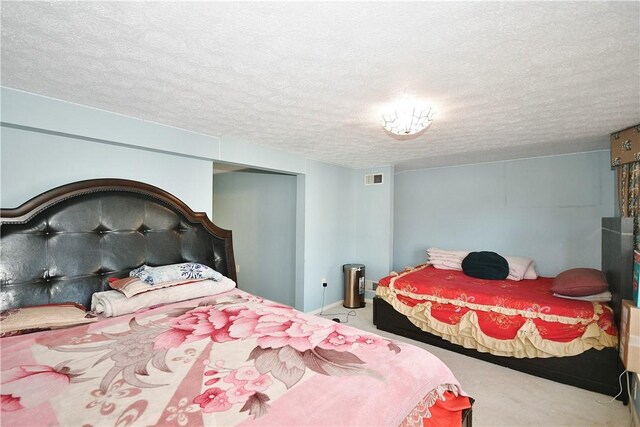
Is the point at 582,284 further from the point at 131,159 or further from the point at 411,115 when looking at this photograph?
the point at 131,159

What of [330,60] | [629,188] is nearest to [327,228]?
[330,60]

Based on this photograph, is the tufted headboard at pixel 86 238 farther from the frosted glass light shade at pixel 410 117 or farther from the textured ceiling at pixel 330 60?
the frosted glass light shade at pixel 410 117

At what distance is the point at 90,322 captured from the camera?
170cm

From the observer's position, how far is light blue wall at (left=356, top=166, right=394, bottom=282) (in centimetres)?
446

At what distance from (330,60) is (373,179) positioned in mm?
3244

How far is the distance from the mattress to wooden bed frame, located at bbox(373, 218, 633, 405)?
0.24 ft

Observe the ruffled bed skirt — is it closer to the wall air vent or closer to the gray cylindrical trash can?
the gray cylindrical trash can

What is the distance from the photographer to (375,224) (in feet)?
15.0

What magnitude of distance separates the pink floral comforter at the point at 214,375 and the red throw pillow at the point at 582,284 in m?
2.00

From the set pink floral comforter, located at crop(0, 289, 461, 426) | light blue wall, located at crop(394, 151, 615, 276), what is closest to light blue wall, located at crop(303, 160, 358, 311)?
light blue wall, located at crop(394, 151, 615, 276)

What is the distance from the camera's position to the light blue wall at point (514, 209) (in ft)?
11.3

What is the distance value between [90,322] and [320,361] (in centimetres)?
148

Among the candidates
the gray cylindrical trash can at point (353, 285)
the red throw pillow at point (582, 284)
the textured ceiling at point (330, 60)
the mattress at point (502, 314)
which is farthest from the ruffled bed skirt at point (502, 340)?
the textured ceiling at point (330, 60)

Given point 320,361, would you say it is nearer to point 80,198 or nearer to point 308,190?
point 80,198
